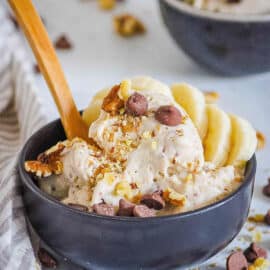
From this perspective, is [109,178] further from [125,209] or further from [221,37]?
[221,37]

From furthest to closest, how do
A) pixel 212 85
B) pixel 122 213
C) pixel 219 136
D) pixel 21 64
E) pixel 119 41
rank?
pixel 119 41 → pixel 212 85 → pixel 21 64 → pixel 219 136 → pixel 122 213

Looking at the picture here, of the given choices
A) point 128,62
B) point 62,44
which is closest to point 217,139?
point 128,62

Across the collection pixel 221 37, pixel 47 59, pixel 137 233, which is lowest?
pixel 221 37

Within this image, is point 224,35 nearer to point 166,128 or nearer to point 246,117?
point 246,117

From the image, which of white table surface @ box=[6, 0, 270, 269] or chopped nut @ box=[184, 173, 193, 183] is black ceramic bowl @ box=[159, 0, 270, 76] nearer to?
white table surface @ box=[6, 0, 270, 269]

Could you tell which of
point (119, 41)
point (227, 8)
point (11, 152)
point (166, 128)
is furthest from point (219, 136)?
point (119, 41)

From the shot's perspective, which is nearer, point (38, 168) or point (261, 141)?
point (38, 168)

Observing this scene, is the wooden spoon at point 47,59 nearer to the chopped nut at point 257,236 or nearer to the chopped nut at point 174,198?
the chopped nut at point 174,198

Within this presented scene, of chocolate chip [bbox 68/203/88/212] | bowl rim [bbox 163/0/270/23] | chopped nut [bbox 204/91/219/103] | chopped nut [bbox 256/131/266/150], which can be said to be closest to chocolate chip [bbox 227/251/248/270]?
chocolate chip [bbox 68/203/88/212]
